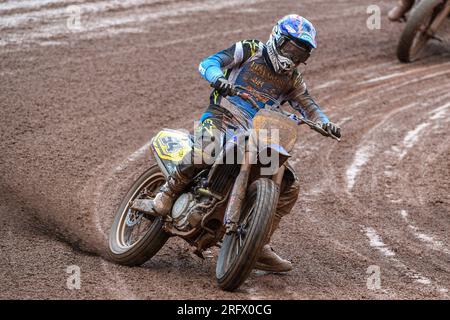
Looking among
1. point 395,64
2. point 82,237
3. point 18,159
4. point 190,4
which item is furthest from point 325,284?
point 190,4

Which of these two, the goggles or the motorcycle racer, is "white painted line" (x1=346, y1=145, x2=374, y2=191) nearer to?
the motorcycle racer

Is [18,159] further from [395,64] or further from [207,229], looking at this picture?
[395,64]

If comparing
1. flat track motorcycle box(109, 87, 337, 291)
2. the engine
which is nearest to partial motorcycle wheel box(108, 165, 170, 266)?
flat track motorcycle box(109, 87, 337, 291)

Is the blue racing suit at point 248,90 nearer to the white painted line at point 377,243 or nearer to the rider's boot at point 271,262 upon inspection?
the rider's boot at point 271,262

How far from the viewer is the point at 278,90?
677 cm

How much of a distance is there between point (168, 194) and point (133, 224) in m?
0.70

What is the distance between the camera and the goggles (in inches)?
254

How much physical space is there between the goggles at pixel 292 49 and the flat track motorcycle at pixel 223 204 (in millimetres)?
424

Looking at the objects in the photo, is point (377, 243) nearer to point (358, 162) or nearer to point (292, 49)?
point (292, 49)

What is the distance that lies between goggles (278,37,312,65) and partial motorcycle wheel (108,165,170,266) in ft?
4.79

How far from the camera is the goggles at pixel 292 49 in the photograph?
6.45 m

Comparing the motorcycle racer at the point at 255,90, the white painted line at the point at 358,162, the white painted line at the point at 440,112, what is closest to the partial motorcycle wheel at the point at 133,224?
the motorcycle racer at the point at 255,90

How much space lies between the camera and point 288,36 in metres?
6.41
